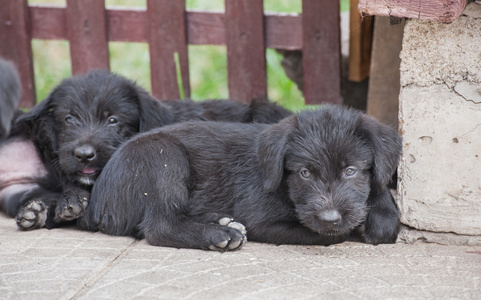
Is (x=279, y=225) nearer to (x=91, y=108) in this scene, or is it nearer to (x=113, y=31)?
(x=91, y=108)

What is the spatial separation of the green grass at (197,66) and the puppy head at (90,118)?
293 cm

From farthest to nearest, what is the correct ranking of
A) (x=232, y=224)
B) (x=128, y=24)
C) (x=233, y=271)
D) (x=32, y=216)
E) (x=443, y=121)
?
(x=128, y=24)
(x=32, y=216)
(x=232, y=224)
(x=443, y=121)
(x=233, y=271)

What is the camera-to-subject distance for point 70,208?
4336 millimetres

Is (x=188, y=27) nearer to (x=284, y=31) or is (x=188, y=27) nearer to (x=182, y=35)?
(x=182, y=35)

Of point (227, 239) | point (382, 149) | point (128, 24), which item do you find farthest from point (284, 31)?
point (227, 239)

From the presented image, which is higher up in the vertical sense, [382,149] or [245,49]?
[245,49]

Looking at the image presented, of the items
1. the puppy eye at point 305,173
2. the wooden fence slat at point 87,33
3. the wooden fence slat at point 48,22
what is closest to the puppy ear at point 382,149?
the puppy eye at point 305,173

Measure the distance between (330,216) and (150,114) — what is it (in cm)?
189

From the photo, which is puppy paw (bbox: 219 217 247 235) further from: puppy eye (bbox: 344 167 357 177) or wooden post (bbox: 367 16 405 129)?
wooden post (bbox: 367 16 405 129)

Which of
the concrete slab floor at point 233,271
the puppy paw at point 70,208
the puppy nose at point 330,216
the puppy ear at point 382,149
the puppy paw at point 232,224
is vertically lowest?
the concrete slab floor at point 233,271

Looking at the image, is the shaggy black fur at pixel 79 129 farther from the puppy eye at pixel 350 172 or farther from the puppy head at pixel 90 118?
the puppy eye at pixel 350 172

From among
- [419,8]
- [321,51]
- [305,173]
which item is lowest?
[305,173]

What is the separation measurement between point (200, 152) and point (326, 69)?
80.1 inches

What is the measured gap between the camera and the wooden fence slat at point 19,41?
637 centimetres
